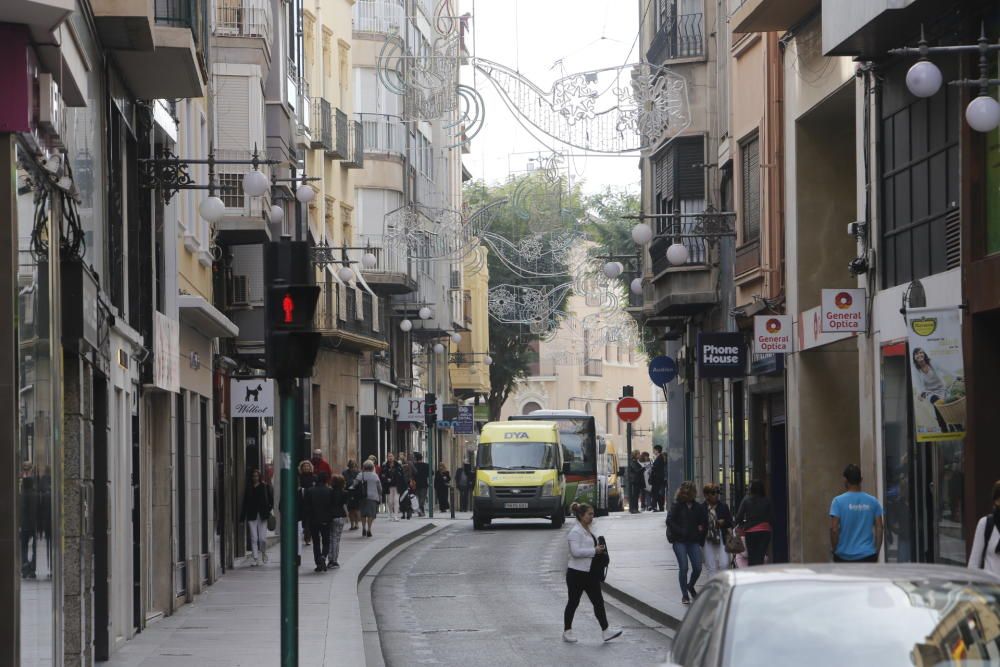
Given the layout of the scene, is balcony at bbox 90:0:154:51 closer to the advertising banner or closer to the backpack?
the advertising banner

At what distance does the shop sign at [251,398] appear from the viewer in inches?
1227

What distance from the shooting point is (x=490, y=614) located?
923 inches

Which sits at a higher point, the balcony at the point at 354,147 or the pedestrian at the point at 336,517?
the balcony at the point at 354,147

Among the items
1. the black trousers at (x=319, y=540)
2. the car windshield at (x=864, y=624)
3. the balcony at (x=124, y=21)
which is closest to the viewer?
the car windshield at (x=864, y=624)

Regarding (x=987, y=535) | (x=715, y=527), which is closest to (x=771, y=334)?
(x=715, y=527)

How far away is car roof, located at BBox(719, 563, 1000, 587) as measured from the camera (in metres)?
7.52

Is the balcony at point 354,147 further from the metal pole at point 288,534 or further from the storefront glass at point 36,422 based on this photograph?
the metal pole at point 288,534

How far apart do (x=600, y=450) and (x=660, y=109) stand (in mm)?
42913

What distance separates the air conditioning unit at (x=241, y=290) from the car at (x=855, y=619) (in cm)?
2719

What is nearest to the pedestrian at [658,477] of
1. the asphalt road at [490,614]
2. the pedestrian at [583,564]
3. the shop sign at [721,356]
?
the asphalt road at [490,614]

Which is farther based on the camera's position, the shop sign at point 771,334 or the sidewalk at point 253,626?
the shop sign at point 771,334

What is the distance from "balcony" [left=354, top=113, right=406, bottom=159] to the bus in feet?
29.8

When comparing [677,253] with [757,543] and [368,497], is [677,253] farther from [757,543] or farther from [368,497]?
[368,497]

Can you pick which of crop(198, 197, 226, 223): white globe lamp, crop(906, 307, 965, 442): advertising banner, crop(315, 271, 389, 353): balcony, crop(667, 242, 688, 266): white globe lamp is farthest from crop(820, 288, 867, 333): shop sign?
crop(315, 271, 389, 353): balcony
